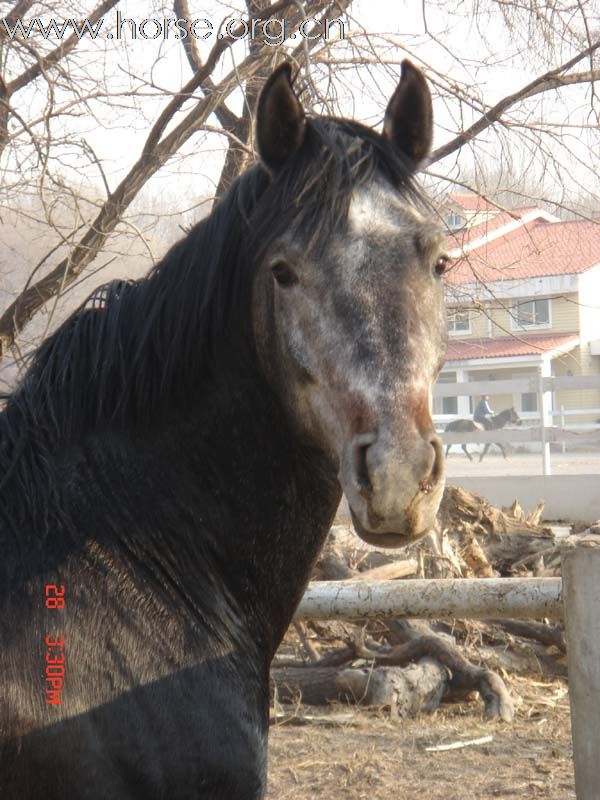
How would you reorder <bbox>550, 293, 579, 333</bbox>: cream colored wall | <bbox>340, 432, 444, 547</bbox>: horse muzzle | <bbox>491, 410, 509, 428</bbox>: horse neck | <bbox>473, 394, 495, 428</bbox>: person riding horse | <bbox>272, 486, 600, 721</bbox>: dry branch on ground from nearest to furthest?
<bbox>340, 432, 444, 547</bbox>: horse muzzle < <bbox>272, 486, 600, 721</bbox>: dry branch on ground < <bbox>491, 410, 509, 428</bbox>: horse neck < <bbox>473, 394, 495, 428</bbox>: person riding horse < <bbox>550, 293, 579, 333</bbox>: cream colored wall

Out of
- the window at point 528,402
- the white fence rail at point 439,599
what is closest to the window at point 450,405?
the window at point 528,402

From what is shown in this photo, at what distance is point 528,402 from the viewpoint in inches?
1628

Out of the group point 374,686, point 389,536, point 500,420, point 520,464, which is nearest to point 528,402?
A: point 500,420

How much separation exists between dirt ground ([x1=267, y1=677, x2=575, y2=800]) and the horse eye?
9.71 ft

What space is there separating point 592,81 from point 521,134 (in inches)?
23.6

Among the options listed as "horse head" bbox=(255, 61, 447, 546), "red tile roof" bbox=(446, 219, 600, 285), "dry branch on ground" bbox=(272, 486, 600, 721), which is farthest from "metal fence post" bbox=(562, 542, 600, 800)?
"red tile roof" bbox=(446, 219, 600, 285)

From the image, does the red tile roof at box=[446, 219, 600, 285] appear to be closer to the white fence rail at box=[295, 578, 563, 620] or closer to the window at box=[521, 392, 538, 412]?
the white fence rail at box=[295, 578, 563, 620]

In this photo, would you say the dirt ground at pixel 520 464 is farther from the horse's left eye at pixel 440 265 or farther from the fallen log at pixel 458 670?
the horse's left eye at pixel 440 265

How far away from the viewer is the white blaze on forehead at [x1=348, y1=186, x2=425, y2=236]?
213cm

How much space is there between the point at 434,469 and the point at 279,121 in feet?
3.24

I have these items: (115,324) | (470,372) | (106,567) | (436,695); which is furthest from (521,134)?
(470,372)

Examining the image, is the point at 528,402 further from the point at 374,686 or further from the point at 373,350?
the point at 373,350

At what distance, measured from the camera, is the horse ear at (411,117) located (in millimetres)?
2383
